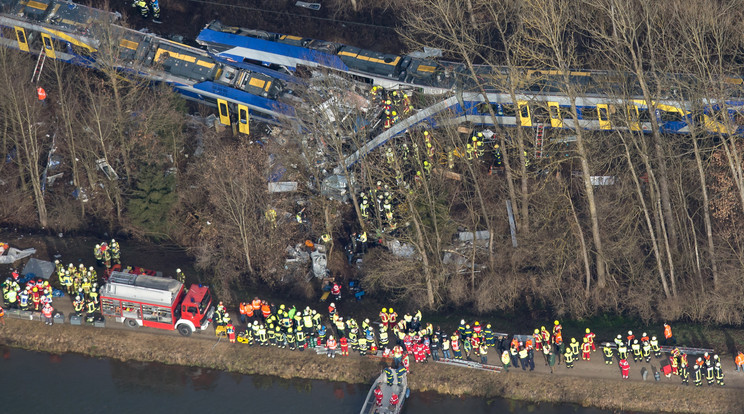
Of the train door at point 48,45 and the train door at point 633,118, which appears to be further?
the train door at point 48,45

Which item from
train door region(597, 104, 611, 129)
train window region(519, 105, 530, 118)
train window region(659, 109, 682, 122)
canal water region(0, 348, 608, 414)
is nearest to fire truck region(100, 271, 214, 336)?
canal water region(0, 348, 608, 414)

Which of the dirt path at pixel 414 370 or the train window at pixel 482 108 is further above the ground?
the train window at pixel 482 108

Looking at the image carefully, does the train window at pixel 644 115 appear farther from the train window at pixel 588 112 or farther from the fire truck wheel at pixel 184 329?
the fire truck wheel at pixel 184 329

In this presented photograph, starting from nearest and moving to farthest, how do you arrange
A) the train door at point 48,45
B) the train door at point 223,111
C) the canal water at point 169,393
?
the canal water at point 169,393
the train door at point 223,111
the train door at point 48,45

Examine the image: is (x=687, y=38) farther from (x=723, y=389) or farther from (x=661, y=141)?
(x=723, y=389)

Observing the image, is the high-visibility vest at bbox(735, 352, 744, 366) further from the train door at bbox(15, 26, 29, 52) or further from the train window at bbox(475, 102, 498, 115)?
the train door at bbox(15, 26, 29, 52)

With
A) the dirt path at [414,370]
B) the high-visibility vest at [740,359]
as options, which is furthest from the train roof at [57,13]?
the high-visibility vest at [740,359]

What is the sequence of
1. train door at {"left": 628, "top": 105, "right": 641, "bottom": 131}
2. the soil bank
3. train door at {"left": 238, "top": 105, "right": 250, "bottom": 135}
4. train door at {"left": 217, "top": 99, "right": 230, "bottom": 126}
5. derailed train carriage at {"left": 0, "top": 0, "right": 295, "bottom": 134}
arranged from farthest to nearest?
train door at {"left": 217, "top": 99, "right": 230, "bottom": 126}, train door at {"left": 238, "top": 105, "right": 250, "bottom": 135}, derailed train carriage at {"left": 0, "top": 0, "right": 295, "bottom": 134}, train door at {"left": 628, "top": 105, "right": 641, "bottom": 131}, the soil bank
